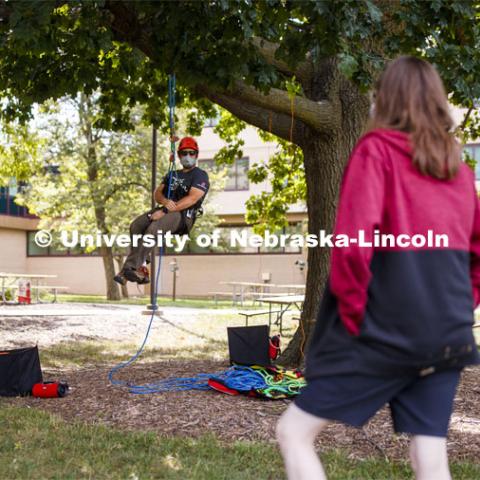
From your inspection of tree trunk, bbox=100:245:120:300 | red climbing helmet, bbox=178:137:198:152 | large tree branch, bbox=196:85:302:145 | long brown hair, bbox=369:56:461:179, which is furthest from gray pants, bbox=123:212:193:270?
tree trunk, bbox=100:245:120:300

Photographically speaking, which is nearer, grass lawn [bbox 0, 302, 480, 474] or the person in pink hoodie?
the person in pink hoodie

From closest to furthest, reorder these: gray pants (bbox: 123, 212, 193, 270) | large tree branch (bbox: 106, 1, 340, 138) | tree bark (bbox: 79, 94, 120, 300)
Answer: large tree branch (bbox: 106, 1, 340, 138) < gray pants (bbox: 123, 212, 193, 270) < tree bark (bbox: 79, 94, 120, 300)

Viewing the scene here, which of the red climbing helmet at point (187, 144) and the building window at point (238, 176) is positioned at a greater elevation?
the building window at point (238, 176)

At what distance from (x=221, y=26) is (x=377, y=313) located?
15.8 ft

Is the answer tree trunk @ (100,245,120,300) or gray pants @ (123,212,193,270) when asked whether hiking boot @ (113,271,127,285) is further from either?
tree trunk @ (100,245,120,300)

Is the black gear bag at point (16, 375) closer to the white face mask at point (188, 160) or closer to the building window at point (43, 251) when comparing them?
the white face mask at point (188, 160)

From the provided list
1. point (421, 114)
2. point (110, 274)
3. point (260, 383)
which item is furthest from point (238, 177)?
point (421, 114)

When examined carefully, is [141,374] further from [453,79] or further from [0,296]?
[0,296]

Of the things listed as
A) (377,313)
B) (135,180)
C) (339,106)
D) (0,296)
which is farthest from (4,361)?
(135,180)

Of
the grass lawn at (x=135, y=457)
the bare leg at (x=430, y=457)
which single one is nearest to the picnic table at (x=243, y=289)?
the grass lawn at (x=135, y=457)

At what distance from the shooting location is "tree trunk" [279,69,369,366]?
8320 millimetres

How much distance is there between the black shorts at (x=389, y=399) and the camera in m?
2.45

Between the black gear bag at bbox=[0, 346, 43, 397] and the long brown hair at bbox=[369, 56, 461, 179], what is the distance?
5.39 m

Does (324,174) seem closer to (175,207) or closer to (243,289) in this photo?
(175,207)
